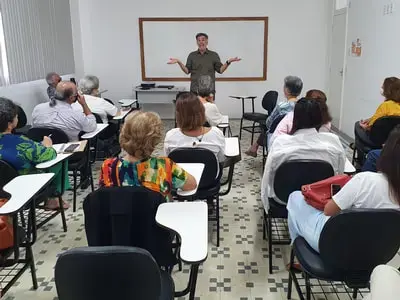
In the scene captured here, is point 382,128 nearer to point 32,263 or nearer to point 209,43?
point 32,263

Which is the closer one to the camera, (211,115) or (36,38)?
(211,115)

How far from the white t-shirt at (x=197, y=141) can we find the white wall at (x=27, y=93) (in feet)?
10.5

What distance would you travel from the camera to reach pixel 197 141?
8.69ft

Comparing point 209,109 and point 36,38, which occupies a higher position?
point 36,38

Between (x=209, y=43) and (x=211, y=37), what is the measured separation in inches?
4.7

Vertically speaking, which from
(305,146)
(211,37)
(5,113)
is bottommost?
(305,146)

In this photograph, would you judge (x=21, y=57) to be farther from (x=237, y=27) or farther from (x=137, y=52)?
(x=237, y=27)

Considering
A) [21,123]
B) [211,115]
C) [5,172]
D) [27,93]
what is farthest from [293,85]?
[27,93]

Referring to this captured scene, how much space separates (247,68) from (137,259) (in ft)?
21.9

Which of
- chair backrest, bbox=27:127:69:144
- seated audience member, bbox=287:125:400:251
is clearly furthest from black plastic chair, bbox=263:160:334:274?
chair backrest, bbox=27:127:69:144

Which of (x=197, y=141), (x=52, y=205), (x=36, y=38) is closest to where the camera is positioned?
(x=197, y=141)

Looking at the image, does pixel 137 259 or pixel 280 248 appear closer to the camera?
pixel 137 259

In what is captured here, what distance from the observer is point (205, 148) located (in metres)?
2.54

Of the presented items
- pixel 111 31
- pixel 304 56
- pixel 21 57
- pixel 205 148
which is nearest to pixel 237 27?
pixel 304 56
